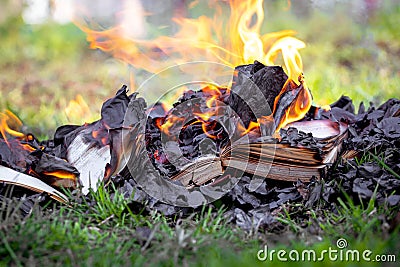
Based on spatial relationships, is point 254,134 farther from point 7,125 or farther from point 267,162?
point 7,125

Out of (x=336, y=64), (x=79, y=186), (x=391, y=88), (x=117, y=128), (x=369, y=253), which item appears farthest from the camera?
(x=336, y=64)

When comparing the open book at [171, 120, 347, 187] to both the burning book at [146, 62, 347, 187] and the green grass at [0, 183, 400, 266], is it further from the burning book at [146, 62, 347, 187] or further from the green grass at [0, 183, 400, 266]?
the green grass at [0, 183, 400, 266]

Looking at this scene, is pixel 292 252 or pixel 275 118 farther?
pixel 275 118

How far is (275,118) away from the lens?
2.93 meters

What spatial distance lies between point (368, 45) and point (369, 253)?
20.7 feet

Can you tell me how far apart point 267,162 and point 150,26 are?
19.0 feet

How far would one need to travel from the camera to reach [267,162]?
269 cm

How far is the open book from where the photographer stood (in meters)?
2.66

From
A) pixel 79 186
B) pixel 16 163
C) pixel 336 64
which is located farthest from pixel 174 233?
pixel 336 64

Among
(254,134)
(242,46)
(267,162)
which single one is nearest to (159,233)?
(267,162)

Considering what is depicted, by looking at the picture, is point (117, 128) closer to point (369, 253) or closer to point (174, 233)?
point (174, 233)

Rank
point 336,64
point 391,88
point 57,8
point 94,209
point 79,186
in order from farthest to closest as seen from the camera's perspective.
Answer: point 57,8 → point 336,64 → point 391,88 → point 79,186 → point 94,209

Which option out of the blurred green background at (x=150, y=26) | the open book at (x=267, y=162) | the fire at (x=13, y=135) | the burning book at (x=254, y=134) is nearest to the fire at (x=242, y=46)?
the burning book at (x=254, y=134)

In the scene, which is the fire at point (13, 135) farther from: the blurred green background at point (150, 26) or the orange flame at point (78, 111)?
the blurred green background at point (150, 26)
